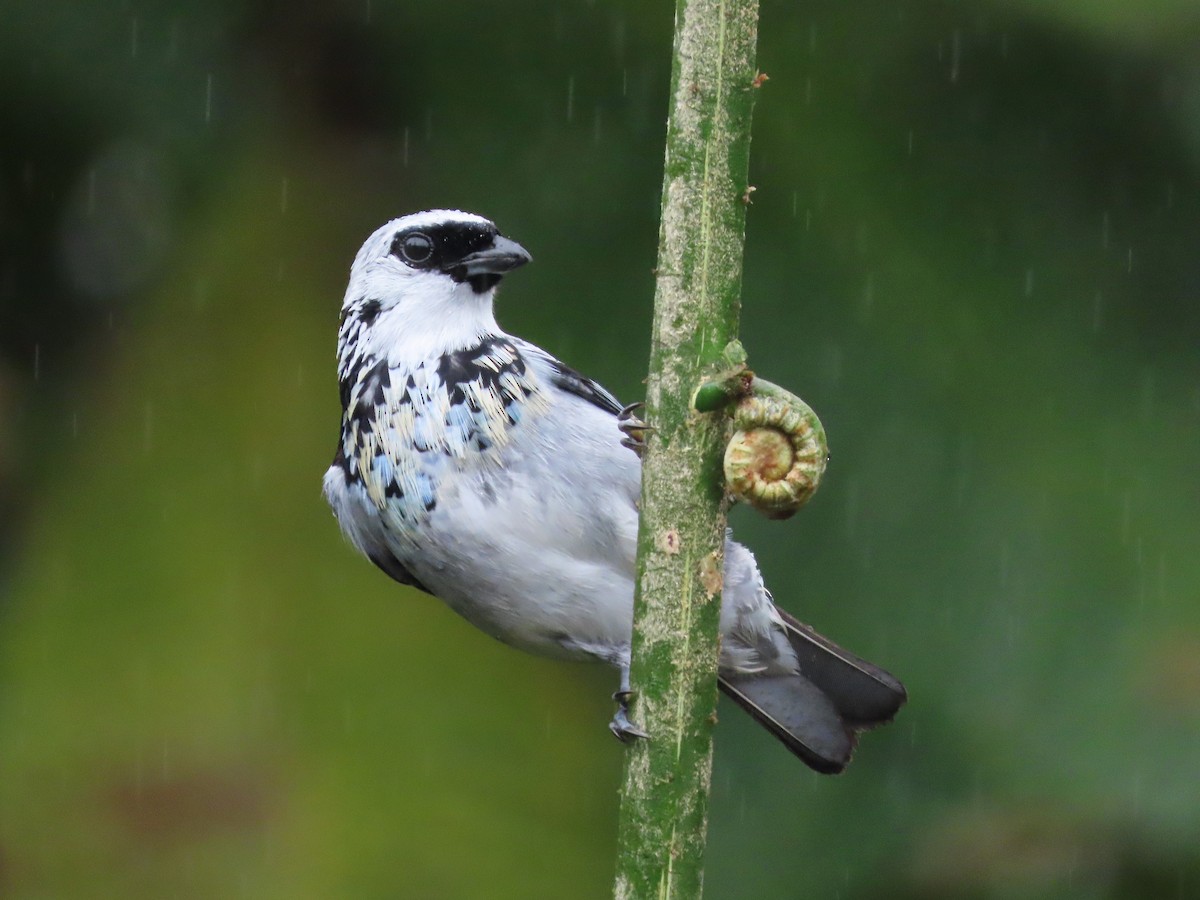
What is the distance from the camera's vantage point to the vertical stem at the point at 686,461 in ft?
6.77

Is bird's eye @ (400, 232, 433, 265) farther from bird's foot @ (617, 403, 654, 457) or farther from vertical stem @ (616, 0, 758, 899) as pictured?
vertical stem @ (616, 0, 758, 899)

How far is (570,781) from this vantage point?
4.59m

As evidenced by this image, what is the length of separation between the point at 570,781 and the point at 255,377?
154 cm

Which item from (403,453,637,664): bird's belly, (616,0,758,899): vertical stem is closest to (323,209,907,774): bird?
(403,453,637,664): bird's belly

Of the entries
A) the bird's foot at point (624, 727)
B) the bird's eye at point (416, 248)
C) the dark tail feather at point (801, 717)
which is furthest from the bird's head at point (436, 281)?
the dark tail feather at point (801, 717)

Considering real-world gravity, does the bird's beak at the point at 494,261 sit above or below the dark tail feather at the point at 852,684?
above

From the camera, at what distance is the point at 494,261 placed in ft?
11.1

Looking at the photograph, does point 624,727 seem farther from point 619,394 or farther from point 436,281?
point 619,394

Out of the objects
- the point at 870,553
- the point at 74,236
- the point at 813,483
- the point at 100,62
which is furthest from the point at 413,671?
the point at 813,483

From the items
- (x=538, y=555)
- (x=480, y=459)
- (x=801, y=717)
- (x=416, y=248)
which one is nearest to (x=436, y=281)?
(x=416, y=248)

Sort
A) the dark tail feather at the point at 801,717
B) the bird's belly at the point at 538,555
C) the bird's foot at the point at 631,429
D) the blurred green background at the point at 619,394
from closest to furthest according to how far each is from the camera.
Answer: the bird's foot at the point at 631,429
the bird's belly at the point at 538,555
the dark tail feather at the point at 801,717
the blurred green background at the point at 619,394

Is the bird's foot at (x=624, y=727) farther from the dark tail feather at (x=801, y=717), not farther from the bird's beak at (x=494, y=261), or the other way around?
the bird's beak at (x=494, y=261)

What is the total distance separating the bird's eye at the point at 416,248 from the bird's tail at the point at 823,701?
4.19ft

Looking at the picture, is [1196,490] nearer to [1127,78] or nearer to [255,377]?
[1127,78]
